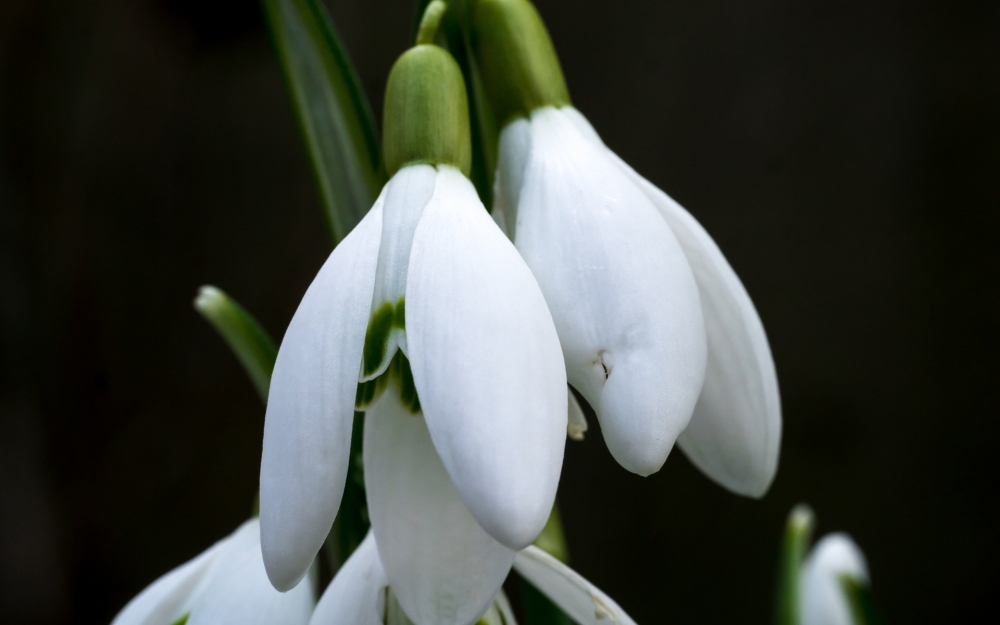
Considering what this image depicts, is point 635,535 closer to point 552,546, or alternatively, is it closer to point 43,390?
point 43,390

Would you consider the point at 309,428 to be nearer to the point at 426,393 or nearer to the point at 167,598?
the point at 426,393

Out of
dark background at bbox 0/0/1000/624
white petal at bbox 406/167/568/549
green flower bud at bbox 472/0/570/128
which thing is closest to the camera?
white petal at bbox 406/167/568/549

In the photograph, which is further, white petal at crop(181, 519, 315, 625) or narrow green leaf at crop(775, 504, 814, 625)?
narrow green leaf at crop(775, 504, 814, 625)

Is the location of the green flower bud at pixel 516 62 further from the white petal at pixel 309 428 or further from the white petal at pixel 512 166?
the white petal at pixel 309 428

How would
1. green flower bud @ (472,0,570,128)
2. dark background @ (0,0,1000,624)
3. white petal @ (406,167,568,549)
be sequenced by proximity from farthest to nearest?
dark background @ (0,0,1000,624) → green flower bud @ (472,0,570,128) → white petal @ (406,167,568,549)

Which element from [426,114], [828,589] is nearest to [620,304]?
[426,114]

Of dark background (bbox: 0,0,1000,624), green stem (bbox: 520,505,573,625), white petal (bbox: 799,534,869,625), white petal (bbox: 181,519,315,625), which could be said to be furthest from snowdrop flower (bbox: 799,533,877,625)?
dark background (bbox: 0,0,1000,624)

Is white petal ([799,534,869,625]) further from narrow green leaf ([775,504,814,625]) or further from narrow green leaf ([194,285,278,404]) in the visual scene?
narrow green leaf ([194,285,278,404])

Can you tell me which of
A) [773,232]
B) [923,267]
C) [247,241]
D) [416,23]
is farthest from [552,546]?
[923,267]
